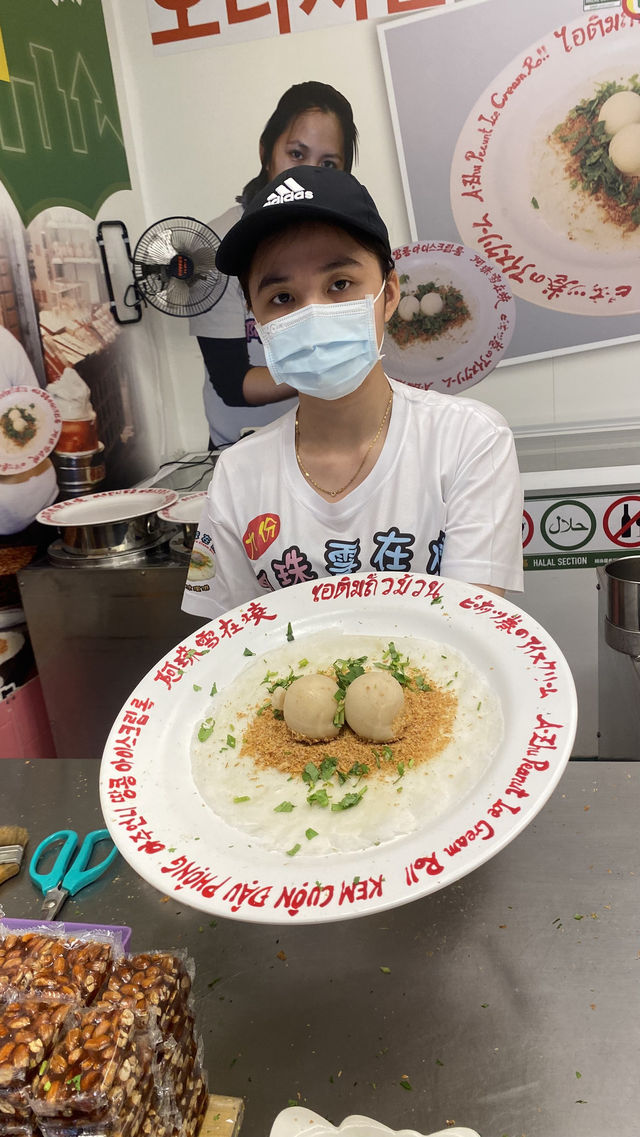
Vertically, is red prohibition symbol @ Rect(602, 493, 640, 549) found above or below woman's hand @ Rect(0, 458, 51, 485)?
below

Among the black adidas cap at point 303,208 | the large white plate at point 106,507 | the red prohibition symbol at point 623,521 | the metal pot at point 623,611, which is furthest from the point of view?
the red prohibition symbol at point 623,521

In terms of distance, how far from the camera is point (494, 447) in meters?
1.76

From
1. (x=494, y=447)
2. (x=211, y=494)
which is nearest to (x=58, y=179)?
A: (x=211, y=494)

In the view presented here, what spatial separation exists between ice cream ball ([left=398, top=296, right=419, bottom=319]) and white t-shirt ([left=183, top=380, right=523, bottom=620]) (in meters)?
1.31

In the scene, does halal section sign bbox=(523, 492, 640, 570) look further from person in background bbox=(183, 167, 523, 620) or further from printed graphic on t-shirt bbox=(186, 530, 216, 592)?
printed graphic on t-shirt bbox=(186, 530, 216, 592)

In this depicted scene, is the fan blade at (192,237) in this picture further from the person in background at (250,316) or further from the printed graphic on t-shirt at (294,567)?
the printed graphic on t-shirt at (294,567)

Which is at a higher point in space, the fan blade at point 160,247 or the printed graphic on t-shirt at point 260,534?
the fan blade at point 160,247

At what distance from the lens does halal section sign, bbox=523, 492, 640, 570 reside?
121 inches

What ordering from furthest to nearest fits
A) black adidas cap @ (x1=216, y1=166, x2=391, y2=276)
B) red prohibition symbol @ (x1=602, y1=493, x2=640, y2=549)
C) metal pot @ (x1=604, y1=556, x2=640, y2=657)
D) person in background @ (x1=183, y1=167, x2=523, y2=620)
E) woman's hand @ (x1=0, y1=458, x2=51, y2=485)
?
red prohibition symbol @ (x1=602, y1=493, x2=640, y2=549)
woman's hand @ (x1=0, y1=458, x2=51, y2=485)
metal pot @ (x1=604, y1=556, x2=640, y2=657)
person in background @ (x1=183, y1=167, x2=523, y2=620)
black adidas cap @ (x1=216, y1=166, x2=391, y2=276)

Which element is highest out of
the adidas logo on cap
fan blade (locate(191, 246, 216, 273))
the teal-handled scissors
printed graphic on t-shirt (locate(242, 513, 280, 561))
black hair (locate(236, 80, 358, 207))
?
black hair (locate(236, 80, 358, 207))

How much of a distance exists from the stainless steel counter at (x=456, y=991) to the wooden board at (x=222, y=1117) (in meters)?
0.05

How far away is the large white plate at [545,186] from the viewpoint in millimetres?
2752

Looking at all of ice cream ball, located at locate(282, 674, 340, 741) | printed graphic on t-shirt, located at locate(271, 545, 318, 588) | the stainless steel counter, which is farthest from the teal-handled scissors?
printed graphic on t-shirt, located at locate(271, 545, 318, 588)

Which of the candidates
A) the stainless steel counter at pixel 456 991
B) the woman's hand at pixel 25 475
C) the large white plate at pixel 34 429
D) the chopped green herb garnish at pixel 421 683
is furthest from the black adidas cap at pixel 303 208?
the woman's hand at pixel 25 475
